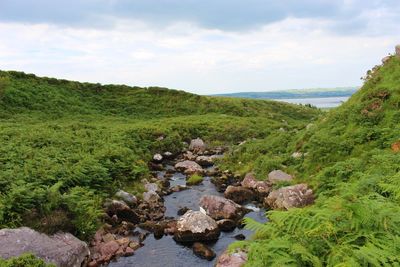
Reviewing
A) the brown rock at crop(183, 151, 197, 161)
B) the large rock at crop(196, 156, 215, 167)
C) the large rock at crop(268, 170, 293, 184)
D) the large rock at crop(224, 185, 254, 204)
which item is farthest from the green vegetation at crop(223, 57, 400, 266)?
the brown rock at crop(183, 151, 197, 161)

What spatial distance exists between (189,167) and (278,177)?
364 inches

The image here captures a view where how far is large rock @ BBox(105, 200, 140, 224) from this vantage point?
18.6 m

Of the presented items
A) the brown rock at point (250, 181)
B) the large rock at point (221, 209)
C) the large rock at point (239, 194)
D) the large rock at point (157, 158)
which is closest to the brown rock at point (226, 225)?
the large rock at point (221, 209)

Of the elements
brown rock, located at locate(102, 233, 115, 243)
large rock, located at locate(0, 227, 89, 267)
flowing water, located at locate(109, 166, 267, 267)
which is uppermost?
large rock, located at locate(0, 227, 89, 267)

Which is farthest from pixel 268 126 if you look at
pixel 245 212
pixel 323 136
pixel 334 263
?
pixel 334 263

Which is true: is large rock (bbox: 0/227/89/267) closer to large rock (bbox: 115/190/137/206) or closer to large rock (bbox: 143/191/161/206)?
large rock (bbox: 115/190/137/206)

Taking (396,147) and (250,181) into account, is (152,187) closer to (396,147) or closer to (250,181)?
(250,181)

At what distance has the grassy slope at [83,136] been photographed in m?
15.6

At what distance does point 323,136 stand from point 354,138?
7.85 feet

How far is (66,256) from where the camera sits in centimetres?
1305

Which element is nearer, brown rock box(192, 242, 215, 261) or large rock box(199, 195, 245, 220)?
brown rock box(192, 242, 215, 261)

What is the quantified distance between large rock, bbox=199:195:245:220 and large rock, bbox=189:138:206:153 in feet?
62.8

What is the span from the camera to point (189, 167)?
30438 millimetres

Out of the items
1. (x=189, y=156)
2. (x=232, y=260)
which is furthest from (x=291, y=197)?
(x=189, y=156)
